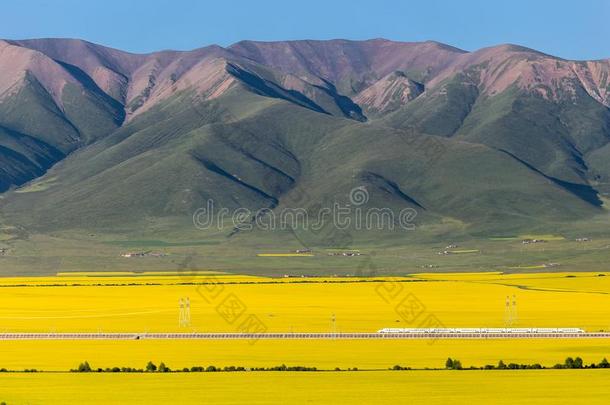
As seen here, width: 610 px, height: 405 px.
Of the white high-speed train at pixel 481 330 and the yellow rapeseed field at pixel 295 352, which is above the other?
the white high-speed train at pixel 481 330

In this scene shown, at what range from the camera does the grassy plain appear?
223 feet

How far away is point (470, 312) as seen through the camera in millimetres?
136000

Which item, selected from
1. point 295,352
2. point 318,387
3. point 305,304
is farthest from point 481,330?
point 305,304

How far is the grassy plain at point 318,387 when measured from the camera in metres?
68.0

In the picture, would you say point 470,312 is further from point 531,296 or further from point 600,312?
point 531,296

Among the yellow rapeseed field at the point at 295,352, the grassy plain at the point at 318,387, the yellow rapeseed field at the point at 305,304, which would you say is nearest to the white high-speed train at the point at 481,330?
the yellow rapeseed field at the point at 295,352

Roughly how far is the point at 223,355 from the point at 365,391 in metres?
23.3

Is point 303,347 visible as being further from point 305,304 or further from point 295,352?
point 305,304

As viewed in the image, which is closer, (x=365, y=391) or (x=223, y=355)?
(x=365, y=391)

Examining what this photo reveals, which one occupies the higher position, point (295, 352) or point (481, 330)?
point (481, 330)

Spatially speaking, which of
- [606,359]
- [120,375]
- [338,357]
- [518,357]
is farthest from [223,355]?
[606,359]

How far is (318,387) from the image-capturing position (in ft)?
238

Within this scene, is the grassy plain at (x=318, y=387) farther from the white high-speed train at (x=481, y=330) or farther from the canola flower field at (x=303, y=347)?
the white high-speed train at (x=481, y=330)

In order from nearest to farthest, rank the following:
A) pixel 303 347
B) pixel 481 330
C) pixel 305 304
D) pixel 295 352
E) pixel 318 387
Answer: pixel 318 387, pixel 295 352, pixel 303 347, pixel 481 330, pixel 305 304
